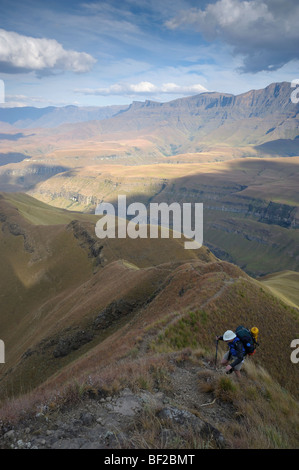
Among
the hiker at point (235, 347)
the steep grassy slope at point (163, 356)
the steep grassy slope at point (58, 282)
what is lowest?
the steep grassy slope at point (58, 282)

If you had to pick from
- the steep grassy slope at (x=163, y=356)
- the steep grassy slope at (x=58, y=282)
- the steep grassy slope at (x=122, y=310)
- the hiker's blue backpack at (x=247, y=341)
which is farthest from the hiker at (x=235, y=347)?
the steep grassy slope at (x=58, y=282)

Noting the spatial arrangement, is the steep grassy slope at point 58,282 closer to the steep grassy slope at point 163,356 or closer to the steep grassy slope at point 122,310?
the steep grassy slope at point 122,310

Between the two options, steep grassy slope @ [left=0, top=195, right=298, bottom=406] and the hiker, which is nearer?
the hiker

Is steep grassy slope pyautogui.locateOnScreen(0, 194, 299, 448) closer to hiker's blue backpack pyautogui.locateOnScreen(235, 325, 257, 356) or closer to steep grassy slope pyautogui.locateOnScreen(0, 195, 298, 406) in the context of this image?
steep grassy slope pyautogui.locateOnScreen(0, 195, 298, 406)

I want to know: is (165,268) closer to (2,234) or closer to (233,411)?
(233,411)

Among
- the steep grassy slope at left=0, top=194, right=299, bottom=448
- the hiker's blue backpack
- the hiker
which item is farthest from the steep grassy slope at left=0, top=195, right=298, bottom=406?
the hiker's blue backpack

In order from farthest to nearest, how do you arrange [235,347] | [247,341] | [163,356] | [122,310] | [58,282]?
[58,282], [122,310], [163,356], [235,347], [247,341]

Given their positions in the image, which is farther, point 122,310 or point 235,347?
point 122,310

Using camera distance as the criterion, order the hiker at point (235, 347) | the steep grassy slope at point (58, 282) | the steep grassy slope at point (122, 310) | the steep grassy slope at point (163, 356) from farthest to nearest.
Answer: the steep grassy slope at point (58, 282)
the steep grassy slope at point (122, 310)
the hiker at point (235, 347)
the steep grassy slope at point (163, 356)

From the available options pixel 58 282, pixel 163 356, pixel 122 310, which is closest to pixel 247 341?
pixel 163 356

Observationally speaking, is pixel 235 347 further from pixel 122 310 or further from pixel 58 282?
pixel 58 282

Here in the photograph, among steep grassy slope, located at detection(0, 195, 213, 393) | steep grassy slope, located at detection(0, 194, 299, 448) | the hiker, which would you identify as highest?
the hiker

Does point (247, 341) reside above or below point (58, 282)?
above
